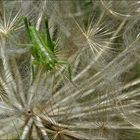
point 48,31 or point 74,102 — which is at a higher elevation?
point 48,31

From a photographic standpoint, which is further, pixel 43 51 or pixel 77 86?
pixel 77 86

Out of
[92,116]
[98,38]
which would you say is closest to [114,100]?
[92,116]

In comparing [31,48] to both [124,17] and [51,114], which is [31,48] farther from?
[124,17]

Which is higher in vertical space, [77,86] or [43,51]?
[43,51]
